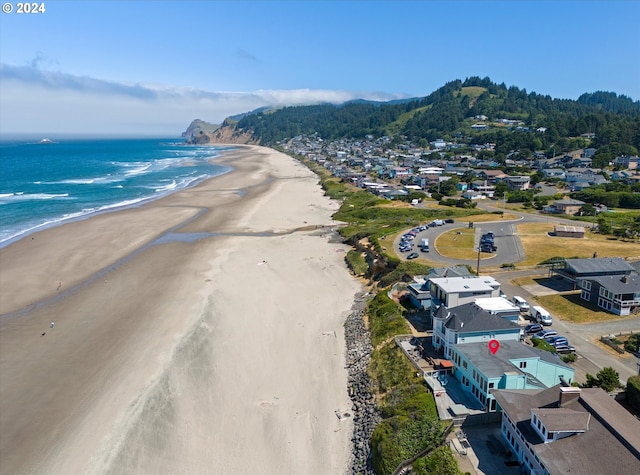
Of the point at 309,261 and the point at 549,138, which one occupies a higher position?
the point at 549,138

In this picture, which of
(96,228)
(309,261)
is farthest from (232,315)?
(96,228)

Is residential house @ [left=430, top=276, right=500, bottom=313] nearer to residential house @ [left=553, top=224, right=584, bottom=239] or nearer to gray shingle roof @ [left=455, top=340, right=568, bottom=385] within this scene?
gray shingle roof @ [left=455, top=340, right=568, bottom=385]

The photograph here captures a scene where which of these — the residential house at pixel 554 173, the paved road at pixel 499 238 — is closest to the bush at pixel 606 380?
the paved road at pixel 499 238

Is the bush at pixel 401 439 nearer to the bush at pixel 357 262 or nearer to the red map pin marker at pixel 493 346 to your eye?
the red map pin marker at pixel 493 346

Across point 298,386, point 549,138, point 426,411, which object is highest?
point 549,138

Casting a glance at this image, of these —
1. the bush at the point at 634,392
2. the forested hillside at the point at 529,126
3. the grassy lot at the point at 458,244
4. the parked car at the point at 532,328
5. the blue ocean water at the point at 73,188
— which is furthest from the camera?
the forested hillside at the point at 529,126

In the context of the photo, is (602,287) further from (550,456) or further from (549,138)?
(549,138)

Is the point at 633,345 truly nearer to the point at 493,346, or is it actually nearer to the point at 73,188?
the point at 493,346
